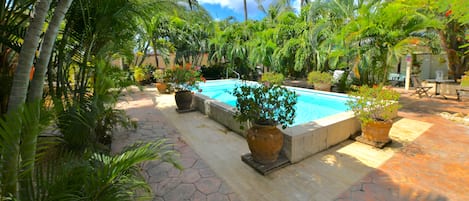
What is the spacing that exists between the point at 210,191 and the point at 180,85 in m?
5.24

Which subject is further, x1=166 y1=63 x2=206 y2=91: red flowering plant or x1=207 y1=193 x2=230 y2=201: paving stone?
x1=166 y1=63 x2=206 y2=91: red flowering plant

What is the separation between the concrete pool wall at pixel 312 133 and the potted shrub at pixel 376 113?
0.36 metres

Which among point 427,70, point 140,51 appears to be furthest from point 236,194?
point 427,70

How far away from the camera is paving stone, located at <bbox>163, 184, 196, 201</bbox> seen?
113 inches

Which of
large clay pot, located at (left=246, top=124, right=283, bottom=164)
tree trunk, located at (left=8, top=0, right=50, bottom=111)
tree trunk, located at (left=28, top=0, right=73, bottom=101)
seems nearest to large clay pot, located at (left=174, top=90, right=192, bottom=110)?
large clay pot, located at (left=246, top=124, right=283, bottom=164)

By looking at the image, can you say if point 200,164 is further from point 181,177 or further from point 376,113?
point 376,113

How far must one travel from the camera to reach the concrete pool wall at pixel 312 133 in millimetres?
3862

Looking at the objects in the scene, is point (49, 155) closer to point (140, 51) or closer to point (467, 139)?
point (467, 139)

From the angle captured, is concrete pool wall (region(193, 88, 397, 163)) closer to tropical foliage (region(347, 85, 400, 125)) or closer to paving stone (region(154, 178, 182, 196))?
tropical foliage (region(347, 85, 400, 125))

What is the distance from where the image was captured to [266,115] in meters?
3.63

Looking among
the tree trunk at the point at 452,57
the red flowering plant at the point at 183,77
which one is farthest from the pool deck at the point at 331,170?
the tree trunk at the point at 452,57

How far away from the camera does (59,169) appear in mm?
1730

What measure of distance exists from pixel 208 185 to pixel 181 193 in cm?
39

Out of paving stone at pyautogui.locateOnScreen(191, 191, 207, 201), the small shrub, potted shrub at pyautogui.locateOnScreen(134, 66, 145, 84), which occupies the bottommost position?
paving stone at pyautogui.locateOnScreen(191, 191, 207, 201)
